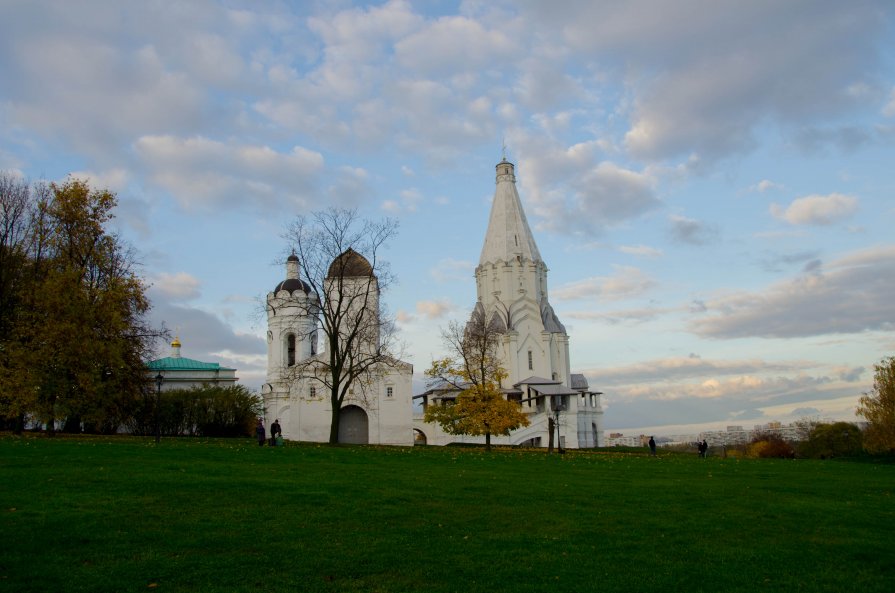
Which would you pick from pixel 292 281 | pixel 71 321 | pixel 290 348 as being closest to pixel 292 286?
pixel 292 281

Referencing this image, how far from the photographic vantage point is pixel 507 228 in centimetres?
7069

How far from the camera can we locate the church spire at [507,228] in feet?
230

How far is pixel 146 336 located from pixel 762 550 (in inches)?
1182

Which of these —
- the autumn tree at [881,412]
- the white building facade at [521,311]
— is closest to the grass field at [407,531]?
the autumn tree at [881,412]

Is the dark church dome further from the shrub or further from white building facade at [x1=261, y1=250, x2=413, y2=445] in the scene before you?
the shrub

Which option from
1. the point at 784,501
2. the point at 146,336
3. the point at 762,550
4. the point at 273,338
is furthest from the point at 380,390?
the point at 762,550

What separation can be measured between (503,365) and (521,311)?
18.1 ft

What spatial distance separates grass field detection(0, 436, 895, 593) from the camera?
9.55 m

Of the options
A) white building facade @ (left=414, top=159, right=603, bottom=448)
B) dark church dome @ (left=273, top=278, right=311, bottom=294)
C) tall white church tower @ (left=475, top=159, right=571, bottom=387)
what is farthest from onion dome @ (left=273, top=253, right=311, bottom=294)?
tall white church tower @ (left=475, top=159, right=571, bottom=387)

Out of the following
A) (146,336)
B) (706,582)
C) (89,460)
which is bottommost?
(706,582)

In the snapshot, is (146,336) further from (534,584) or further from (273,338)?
(534,584)

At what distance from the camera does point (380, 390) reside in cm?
5241

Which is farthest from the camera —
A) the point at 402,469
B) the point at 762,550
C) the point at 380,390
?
the point at 380,390

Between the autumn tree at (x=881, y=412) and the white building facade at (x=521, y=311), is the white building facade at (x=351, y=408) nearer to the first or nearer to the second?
the white building facade at (x=521, y=311)
